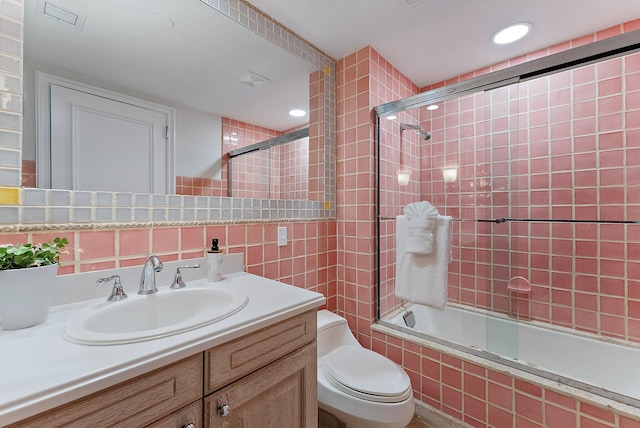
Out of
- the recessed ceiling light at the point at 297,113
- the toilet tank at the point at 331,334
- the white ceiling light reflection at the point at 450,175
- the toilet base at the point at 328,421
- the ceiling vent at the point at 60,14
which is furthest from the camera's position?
the white ceiling light reflection at the point at 450,175

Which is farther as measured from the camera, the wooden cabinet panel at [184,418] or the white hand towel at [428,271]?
the white hand towel at [428,271]

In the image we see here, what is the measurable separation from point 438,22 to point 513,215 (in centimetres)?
126

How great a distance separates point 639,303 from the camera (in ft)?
5.06

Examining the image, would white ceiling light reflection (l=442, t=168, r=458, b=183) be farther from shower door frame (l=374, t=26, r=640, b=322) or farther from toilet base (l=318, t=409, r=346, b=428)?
toilet base (l=318, t=409, r=346, b=428)

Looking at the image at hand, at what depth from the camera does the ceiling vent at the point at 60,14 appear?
894mm

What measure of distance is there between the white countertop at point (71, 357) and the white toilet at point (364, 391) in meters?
0.61

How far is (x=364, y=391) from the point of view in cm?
116

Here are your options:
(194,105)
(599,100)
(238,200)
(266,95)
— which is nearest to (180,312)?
(238,200)

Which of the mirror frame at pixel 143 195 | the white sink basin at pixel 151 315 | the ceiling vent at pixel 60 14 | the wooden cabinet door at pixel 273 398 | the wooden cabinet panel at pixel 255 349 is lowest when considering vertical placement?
the wooden cabinet door at pixel 273 398

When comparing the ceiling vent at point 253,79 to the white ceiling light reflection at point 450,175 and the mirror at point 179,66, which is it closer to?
the mirror at point 179,66

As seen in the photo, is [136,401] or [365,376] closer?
[136,401]

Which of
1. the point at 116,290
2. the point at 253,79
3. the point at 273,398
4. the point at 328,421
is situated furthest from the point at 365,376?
the point at 253,79

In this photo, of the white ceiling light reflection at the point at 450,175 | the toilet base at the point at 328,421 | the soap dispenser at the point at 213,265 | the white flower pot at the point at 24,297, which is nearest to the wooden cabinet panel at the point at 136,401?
the white flower pot at the point at 24,297

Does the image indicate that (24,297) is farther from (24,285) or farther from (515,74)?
(515,74)
